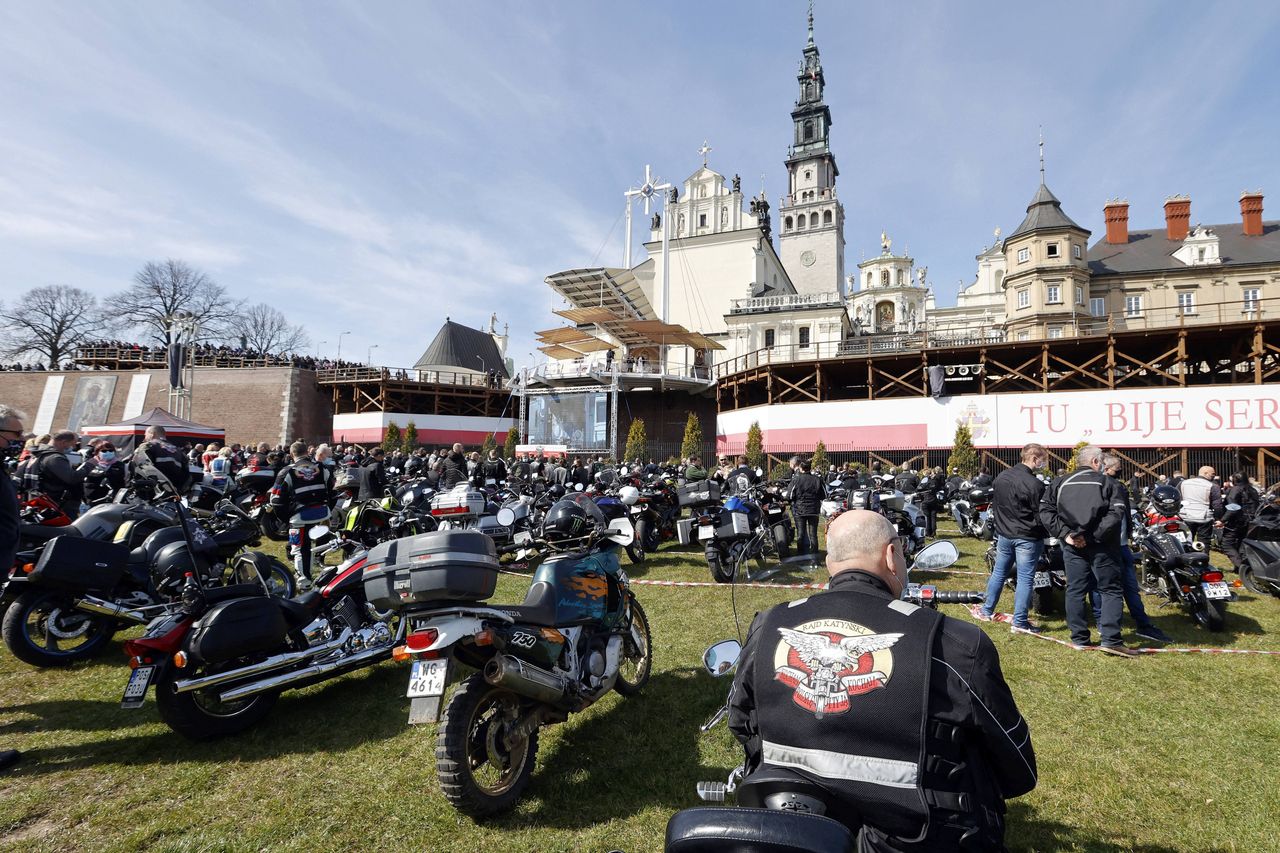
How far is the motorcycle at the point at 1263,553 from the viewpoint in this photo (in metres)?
7.34

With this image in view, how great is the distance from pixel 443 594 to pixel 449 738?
0.66 m

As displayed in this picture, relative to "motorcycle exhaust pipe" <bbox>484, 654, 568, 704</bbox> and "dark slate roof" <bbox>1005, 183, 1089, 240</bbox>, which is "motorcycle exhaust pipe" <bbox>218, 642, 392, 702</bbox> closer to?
"motorcycle exhaust pipe" <bbox>484, 654, 568, 704</bbox>

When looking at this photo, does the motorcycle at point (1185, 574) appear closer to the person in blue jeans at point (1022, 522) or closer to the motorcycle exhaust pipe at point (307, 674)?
the person in blue jeans at point (1022, 522)

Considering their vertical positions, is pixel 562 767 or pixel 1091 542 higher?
pixel 1091 542

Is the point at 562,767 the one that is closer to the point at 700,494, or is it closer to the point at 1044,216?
the point at 700,494

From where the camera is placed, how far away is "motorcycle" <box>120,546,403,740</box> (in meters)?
3.60

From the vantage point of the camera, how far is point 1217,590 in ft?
19.5

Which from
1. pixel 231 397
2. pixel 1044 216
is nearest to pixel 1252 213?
pixel 1044 216

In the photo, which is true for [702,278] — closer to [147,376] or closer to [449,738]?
[147,376]

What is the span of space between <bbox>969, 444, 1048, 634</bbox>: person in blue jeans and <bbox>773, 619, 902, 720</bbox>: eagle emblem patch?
→ 198 inches

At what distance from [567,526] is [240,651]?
228cm

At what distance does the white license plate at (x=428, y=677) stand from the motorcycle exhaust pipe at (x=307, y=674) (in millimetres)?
1776

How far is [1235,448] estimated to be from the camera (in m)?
21.4

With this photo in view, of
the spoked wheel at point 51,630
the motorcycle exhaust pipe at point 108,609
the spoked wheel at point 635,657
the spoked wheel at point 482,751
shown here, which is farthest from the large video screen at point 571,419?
the spoked wheel at point 482,751
